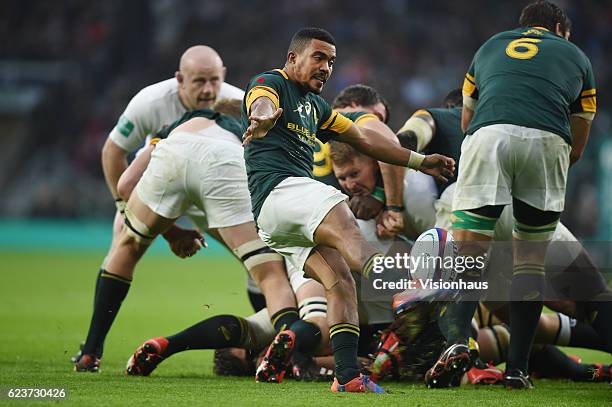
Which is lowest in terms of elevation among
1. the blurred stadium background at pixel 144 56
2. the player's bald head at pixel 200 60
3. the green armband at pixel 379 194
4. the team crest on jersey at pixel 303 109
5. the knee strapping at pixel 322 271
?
the knee strapping at pixel 322 271

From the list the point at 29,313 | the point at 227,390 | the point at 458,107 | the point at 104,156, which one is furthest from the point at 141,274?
the point at 227,390

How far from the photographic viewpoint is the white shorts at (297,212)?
4.32 metres

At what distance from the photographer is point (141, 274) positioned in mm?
13938

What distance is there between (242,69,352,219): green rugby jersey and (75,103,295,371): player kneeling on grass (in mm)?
783

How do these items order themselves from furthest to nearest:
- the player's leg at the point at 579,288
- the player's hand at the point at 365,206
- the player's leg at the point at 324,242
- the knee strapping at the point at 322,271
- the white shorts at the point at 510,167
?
the player's hand at the point at 365,206, the player's leg at the point at 579,288, the white shorts at the point at 510,167, the knee strapping at the point at 322,271, the player's leg at the point at 324,242

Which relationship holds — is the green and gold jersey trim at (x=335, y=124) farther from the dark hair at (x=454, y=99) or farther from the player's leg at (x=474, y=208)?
the dark hair at (x=454, y=99)

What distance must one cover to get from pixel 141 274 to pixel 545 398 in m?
10.2

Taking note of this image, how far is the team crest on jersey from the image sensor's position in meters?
4.66

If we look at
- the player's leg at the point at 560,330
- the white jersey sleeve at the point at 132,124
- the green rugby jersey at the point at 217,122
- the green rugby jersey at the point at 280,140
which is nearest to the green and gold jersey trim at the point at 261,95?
the green rugby jersey at the point at 280,140

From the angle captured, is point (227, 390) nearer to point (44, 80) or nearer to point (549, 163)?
point (549, 163)

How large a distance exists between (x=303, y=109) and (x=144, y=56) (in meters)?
17.8

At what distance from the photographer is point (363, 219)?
5.71 m

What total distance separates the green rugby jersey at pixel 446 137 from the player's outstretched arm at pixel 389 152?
0.79 meters

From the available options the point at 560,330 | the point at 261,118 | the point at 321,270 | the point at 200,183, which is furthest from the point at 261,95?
the point at 560,330
